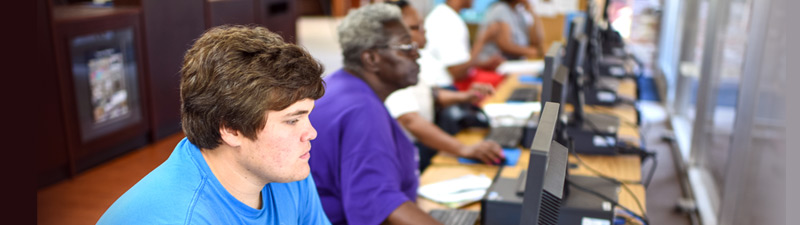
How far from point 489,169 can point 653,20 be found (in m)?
5.01

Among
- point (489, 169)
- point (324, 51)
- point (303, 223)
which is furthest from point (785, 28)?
point (324, 51)

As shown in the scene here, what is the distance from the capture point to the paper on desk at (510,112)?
299 centimetres

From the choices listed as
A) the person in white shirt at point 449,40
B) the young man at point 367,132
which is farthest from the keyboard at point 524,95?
the young man at point 367,132

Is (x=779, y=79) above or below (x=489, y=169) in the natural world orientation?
above

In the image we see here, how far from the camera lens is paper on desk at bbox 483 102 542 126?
118 inches

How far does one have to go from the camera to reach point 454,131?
9.62 ft

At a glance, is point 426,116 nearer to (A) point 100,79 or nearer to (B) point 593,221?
(B) point 593,221

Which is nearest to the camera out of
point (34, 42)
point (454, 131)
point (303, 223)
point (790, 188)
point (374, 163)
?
point (303, 223)

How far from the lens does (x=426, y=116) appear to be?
2.97 m

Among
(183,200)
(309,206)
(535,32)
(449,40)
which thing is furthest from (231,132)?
(535,32)

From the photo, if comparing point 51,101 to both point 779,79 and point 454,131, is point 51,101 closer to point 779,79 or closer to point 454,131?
point 454,131

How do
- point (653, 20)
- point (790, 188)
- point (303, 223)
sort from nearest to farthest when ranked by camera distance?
point (303, 223), point (790, 188), point (653, 20)

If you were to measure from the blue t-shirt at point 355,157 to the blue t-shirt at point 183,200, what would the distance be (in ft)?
1.41

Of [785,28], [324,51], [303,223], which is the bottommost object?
[324,51]
